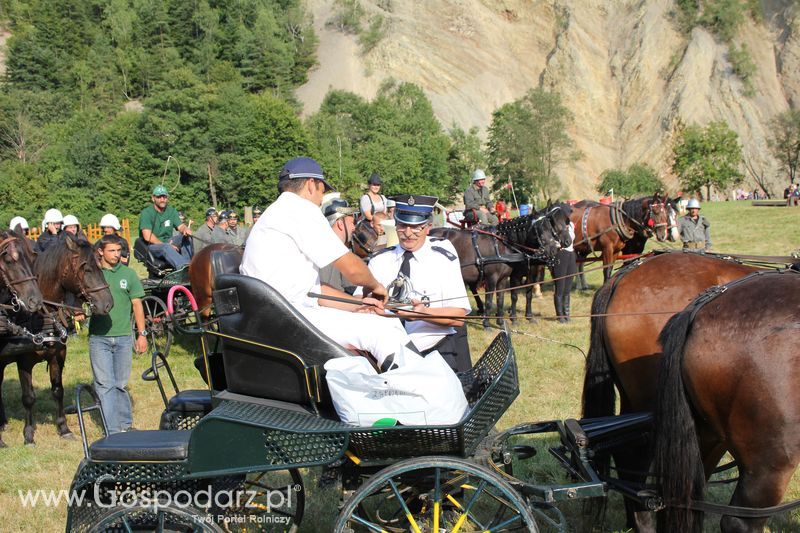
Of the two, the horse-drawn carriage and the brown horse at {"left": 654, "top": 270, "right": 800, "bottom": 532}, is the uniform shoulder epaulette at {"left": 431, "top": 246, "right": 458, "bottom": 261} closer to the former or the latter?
the horse-drawn carriage

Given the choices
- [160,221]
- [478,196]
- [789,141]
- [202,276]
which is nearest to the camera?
[202,276]

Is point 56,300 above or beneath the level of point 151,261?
beneath

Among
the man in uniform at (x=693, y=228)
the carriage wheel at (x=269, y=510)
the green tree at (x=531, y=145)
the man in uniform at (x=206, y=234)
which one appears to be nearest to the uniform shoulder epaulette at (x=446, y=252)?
the carriage wheel at (x=269, y=510)

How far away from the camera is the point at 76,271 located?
6.51m

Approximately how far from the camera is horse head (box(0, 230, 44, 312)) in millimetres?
6188

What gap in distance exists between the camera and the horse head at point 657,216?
1344cm

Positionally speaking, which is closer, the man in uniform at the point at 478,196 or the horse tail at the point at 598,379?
the horse tail at the point at 598,379

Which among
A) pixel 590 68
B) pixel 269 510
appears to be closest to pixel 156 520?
pixel 269 510

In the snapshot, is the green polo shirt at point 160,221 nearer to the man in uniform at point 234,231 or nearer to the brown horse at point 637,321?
the man in uniform at point 234,231

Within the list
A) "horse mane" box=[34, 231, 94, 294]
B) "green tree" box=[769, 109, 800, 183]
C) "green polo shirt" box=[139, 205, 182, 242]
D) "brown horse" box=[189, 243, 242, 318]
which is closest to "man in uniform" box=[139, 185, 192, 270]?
"green polo shirt" box=[139, 205, 182, 242]

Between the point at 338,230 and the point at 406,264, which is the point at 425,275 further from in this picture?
Result: the point at 338,230

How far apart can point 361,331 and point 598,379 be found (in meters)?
1.87

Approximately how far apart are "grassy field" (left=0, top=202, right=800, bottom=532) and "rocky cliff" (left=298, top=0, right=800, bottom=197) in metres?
58.3

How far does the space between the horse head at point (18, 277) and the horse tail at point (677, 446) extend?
5389 mm
